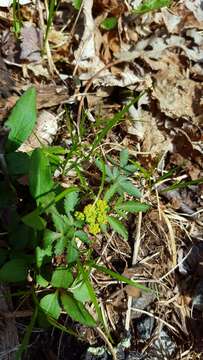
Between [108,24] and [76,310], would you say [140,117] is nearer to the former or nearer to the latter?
[108,24]

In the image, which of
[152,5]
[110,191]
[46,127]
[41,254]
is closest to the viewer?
[41,254]

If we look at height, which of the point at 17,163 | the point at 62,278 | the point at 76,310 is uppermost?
the point at 17,163

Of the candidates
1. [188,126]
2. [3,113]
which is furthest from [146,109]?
[3,113]

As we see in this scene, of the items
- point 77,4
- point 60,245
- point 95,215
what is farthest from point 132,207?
point 77,4

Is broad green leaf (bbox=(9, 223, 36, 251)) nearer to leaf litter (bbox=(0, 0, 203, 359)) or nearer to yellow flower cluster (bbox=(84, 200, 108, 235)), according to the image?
yellow flower cluster (bbox=(84, 200, 108, 235))

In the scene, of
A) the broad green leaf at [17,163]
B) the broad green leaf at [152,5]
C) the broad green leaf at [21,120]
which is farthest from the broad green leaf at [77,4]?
the broad green leaf at [17,163]

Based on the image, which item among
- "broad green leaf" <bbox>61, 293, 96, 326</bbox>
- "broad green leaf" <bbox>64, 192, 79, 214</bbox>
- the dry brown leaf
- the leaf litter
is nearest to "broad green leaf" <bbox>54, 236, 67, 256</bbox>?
"broad green leaf" <bbox>64, 192, 79, 214</bbox>
